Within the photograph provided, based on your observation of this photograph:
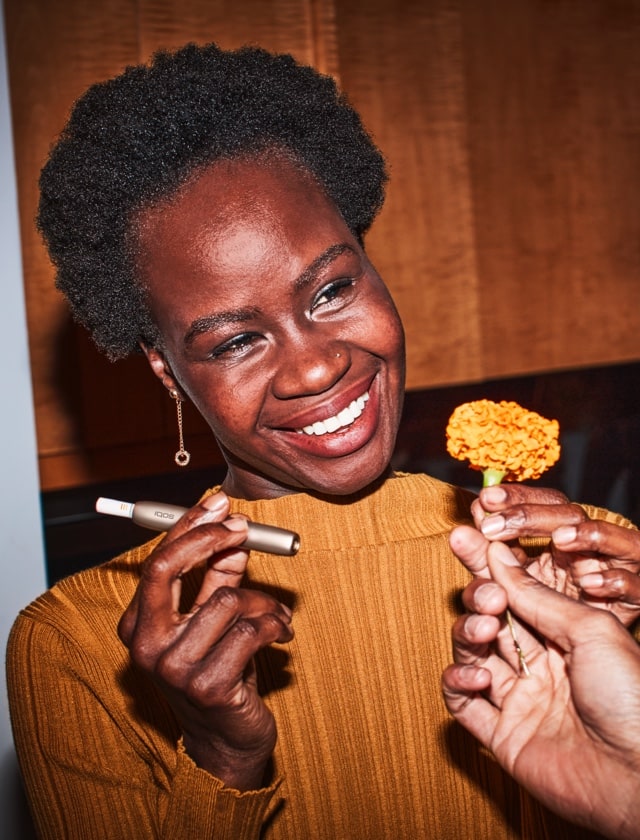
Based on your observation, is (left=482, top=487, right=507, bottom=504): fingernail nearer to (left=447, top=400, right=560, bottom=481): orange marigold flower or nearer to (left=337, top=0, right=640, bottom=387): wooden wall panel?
(left=447, top=400, right=560, bottom=481): orange marigold flower

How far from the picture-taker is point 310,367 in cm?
126

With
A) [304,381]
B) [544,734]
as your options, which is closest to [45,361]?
[304,381]

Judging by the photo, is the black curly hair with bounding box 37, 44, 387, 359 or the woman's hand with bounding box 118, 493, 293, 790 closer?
the woman's hand with bounding box 118, 493, 293, 790

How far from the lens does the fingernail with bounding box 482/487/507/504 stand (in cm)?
109

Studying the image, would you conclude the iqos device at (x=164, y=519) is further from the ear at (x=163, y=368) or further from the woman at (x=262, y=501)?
the ear at (x=163, y=368)

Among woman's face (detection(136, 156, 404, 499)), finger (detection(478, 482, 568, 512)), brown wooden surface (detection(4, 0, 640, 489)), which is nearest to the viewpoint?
finger (detection(478, 482, 568, 512))

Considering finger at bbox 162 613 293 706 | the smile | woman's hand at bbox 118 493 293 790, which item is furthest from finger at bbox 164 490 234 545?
the smile

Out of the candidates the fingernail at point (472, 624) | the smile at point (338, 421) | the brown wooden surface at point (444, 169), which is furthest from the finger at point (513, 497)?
the brown wooden surface at point (444, 169)

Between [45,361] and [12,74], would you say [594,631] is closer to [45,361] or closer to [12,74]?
[45,361]

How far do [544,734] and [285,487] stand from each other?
0.55 m

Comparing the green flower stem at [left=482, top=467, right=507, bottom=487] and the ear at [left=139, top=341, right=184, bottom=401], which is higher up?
the green flower stem at [left=482, top=467, right=507, bottom=487]

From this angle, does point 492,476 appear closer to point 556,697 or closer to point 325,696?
point 556,697

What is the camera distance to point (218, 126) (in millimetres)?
1342

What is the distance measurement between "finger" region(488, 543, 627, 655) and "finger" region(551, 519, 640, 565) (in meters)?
0.05
